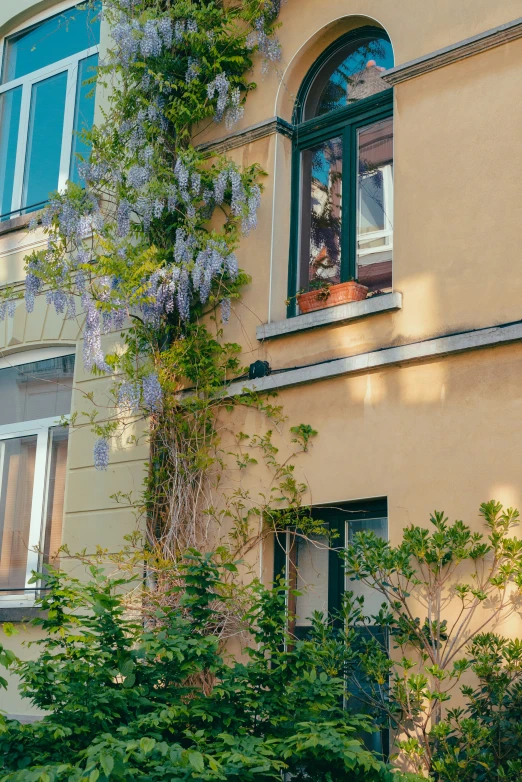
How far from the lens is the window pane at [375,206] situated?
748cm

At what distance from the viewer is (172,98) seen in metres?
8.64

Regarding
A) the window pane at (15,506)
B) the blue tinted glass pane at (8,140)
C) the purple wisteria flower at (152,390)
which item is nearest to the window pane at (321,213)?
the purple wisteria flower at (152,390)

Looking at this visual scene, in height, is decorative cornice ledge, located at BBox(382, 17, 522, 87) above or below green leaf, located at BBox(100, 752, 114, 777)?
above

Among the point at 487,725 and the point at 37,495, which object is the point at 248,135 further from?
the point at 487,725

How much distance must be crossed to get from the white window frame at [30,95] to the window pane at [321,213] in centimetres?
306

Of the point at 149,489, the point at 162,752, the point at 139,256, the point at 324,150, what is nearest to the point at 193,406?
the point at 149,489

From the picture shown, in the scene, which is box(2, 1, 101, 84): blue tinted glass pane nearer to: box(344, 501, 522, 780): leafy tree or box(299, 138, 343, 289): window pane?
box(299, 138, 343, 289): window pane

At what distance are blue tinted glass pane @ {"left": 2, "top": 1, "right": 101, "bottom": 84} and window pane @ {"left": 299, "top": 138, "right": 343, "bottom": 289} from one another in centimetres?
329

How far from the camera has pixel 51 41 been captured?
1092 cm

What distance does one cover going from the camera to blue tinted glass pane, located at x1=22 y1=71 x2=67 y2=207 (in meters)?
10.5

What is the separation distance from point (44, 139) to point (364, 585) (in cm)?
634

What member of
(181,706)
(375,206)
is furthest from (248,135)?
(181,706)

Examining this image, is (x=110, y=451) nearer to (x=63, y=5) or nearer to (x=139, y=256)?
(x=139, y=256)

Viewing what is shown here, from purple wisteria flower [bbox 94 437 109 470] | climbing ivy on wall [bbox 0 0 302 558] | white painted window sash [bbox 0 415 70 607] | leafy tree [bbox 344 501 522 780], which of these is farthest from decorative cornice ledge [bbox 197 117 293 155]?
leafy tree [bbox 344 501 522 780]
